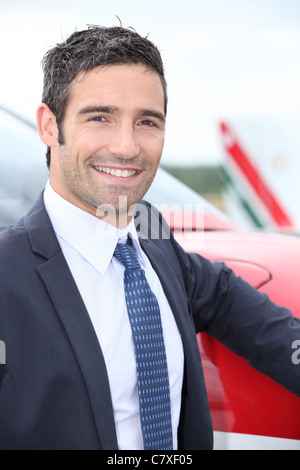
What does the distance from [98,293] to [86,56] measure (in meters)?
0.58

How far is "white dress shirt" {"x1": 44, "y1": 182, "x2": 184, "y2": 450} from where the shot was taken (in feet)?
4.32

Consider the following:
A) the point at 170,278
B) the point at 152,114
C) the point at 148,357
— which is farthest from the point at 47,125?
the point at 148,357

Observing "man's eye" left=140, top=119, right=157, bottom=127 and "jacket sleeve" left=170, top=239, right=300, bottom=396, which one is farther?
"jacket sleeve" left=170, top=239, right=300, bottom=396

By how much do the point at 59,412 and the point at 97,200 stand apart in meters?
0.51

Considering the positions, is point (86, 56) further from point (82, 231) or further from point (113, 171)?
point (82, 231)

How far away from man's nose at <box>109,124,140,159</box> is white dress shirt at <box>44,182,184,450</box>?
18 centimetres

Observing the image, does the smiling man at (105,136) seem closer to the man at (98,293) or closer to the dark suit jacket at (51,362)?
the man at (98,293)

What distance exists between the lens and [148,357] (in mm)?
1356

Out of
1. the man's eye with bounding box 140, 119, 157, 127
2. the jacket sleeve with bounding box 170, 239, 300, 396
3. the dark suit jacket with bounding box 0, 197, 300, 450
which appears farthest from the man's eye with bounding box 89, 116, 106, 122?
the jacket sleeve with bounding box 170, 239, 300, 396

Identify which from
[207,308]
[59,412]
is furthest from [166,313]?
[59,412]

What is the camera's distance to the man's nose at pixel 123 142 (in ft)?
4.53

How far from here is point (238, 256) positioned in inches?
72.6

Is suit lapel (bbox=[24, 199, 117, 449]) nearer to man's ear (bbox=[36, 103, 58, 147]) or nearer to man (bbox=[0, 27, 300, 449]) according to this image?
man (bbox=[0, 27, 300, 449])
